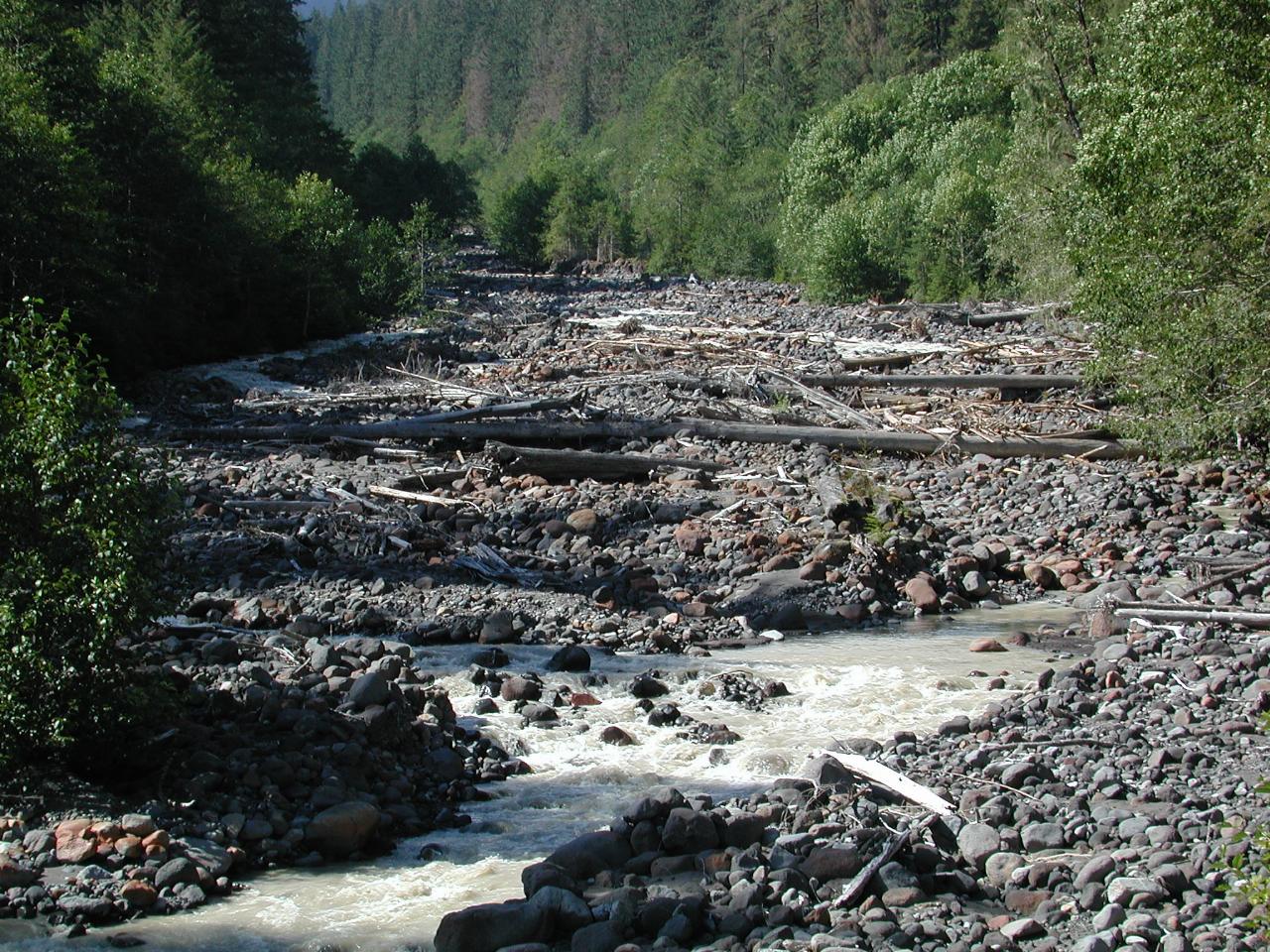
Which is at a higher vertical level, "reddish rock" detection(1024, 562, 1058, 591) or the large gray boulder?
"reddish rock" detection(1024, 562, 1058, 591)

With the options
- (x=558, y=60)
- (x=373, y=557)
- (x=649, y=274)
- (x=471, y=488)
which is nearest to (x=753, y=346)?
(x=471, y=488)

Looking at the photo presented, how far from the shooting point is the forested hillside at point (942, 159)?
40.2ft

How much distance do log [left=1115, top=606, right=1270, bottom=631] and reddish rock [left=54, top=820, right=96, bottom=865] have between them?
25.4ft

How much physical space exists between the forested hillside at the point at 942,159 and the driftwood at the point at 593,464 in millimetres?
5461

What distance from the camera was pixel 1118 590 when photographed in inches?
430

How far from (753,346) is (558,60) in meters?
148

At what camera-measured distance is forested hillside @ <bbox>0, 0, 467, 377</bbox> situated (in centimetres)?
2020

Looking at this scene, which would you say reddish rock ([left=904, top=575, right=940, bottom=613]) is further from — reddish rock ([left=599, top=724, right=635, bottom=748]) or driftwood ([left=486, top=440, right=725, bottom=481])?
driftwood ([left=486, top=440, right=725, bottom=481])

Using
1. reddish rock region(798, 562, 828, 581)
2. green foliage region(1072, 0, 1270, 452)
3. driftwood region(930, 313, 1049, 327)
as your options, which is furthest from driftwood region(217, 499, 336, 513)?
driftwood region(930, 313, 1049, 327)

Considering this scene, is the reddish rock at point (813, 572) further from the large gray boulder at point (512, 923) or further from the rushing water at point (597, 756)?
the large gray boulder at point (512, 923)

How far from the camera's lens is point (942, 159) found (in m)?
45.8

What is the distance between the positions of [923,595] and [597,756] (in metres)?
4.74

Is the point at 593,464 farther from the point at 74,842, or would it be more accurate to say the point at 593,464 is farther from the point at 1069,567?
the point at 74,842

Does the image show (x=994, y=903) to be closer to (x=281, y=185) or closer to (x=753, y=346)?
(x=753, y=346)
